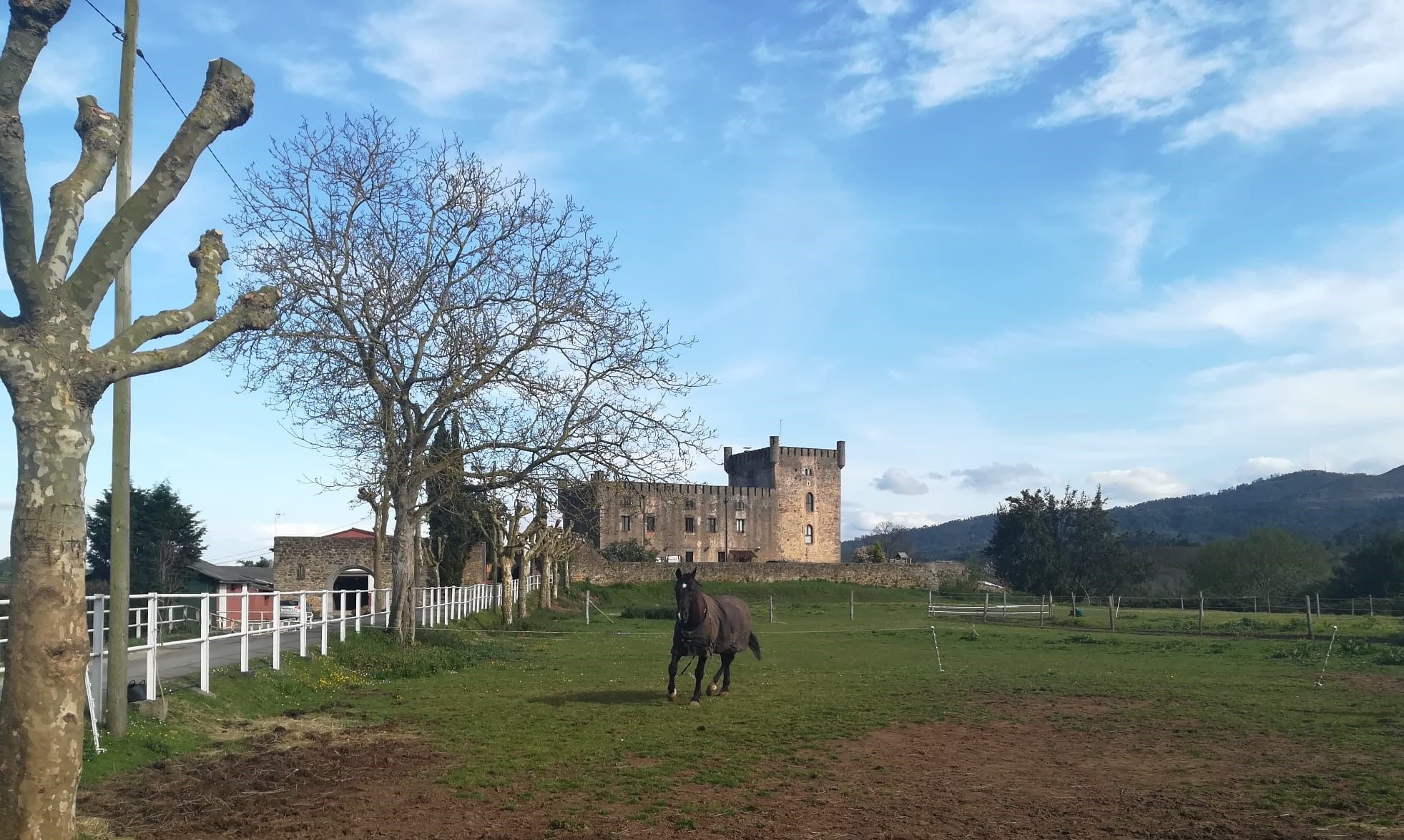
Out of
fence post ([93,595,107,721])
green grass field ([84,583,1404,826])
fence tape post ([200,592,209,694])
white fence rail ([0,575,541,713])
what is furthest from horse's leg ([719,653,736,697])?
fence post ([93,595,107,721])

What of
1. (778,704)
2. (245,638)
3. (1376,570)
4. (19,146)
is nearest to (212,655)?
(245,638)

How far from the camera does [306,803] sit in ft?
28.2

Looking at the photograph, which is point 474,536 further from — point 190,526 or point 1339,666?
point 1339,666

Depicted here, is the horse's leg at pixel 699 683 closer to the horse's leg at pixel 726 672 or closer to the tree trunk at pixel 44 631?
the horse's leg at pixel 726 672

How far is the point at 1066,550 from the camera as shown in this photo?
2785 inches

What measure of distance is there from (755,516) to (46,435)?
8068 cm

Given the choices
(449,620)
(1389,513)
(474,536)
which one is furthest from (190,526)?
(1389,513)

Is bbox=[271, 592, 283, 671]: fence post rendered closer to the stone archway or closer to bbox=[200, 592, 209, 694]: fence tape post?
bbox=[200, 592, 209, 694]: fence tape post

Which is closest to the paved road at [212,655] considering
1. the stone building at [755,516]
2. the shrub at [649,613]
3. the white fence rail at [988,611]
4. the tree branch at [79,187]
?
the tree branch at [79,187]

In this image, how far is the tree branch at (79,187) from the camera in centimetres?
665

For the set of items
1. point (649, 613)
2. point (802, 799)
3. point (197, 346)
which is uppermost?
point (197, 346)

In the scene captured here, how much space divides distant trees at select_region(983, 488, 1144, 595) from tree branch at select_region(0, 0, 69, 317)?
225 ft

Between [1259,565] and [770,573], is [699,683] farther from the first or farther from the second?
[1259,565]

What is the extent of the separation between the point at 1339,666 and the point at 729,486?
64734 mm
